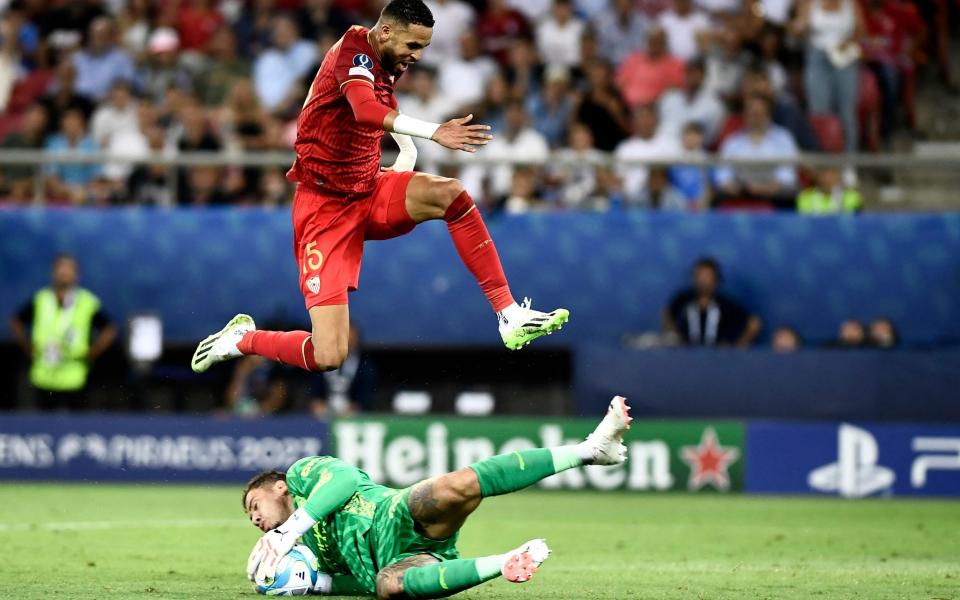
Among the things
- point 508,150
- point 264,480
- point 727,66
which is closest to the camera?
point 264,480

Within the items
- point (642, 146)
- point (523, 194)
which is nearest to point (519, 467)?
point (523, 194)

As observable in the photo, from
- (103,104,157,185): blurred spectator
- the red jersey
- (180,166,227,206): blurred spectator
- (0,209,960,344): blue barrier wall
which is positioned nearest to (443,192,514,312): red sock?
the red jersey

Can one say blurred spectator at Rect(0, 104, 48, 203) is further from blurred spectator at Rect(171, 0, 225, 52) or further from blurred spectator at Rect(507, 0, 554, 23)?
blurred spectator at Rect(507, 0, 554, 23)

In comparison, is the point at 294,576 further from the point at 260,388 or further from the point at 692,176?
the point at 692,176

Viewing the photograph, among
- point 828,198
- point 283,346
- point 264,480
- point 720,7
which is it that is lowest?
point 264,480

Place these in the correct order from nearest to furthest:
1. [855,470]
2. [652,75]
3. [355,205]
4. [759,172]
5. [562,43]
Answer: [355,205] < [855,470] < [759,172] < [652,75] < [562,43]

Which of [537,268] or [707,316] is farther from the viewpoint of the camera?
[537,268]

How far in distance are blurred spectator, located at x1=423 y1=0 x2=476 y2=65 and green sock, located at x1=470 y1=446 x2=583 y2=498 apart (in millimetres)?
11325

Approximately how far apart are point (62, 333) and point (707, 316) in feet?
22.8

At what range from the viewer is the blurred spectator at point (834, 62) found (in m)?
17.9

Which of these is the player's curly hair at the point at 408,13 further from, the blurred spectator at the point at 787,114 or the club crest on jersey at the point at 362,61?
the blurred spectator at the point at 787,114

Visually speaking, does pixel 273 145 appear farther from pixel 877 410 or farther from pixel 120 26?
pixel 877 410

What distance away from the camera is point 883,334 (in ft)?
56.0

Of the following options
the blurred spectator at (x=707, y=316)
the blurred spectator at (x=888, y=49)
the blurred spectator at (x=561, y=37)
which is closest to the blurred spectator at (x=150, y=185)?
the blurred spectator at (x=561, y=37)
